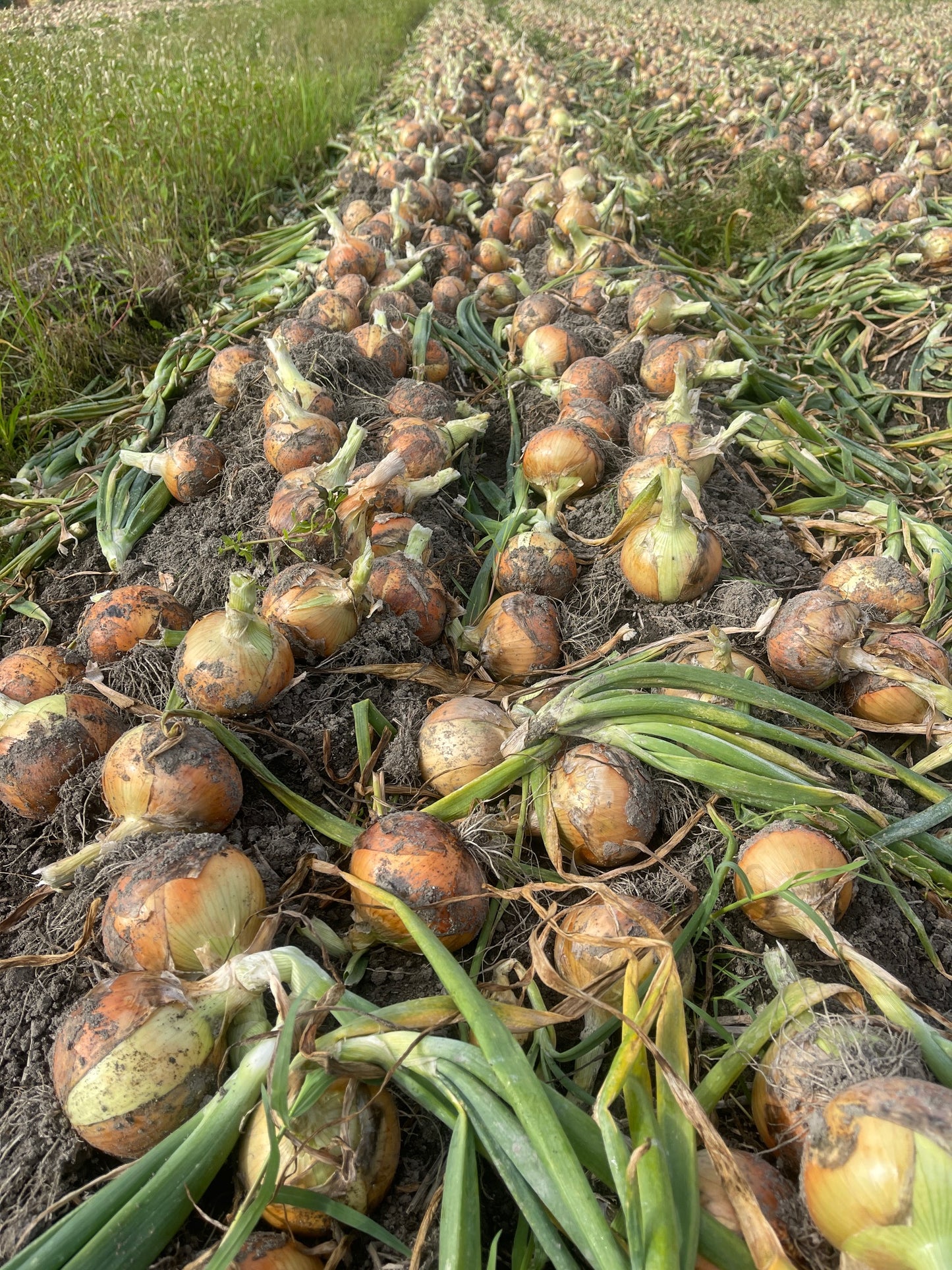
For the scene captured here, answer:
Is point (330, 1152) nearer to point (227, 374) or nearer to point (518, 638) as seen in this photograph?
point (518, 638)

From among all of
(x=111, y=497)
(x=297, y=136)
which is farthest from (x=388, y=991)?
(x=297, y=136)

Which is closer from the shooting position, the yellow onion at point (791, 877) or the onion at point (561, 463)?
the yellow onion at point (791, 877)

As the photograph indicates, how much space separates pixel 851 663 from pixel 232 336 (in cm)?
290

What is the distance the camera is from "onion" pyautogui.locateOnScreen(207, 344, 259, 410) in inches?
117

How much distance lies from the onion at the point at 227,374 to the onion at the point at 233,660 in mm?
1587

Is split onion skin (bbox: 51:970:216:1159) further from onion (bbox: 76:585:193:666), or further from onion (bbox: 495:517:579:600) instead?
onion (bbox: 495:517:579:600)

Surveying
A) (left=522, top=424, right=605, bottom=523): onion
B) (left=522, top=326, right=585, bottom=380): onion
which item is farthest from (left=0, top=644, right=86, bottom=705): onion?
(left=522, top=326, right=585, bottom=380): onion

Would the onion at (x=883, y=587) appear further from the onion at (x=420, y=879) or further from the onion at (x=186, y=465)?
the onion at (x=186, y=465)

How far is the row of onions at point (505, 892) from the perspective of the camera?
3.21 ft

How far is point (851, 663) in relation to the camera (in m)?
1.81

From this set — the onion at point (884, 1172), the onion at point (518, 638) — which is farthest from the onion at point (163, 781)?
the onion at point (884, 1172)

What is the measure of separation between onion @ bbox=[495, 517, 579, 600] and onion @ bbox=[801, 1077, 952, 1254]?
4.67 feet

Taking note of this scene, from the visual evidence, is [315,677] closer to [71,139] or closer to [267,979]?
[267,979]

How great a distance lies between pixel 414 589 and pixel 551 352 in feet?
5.05
